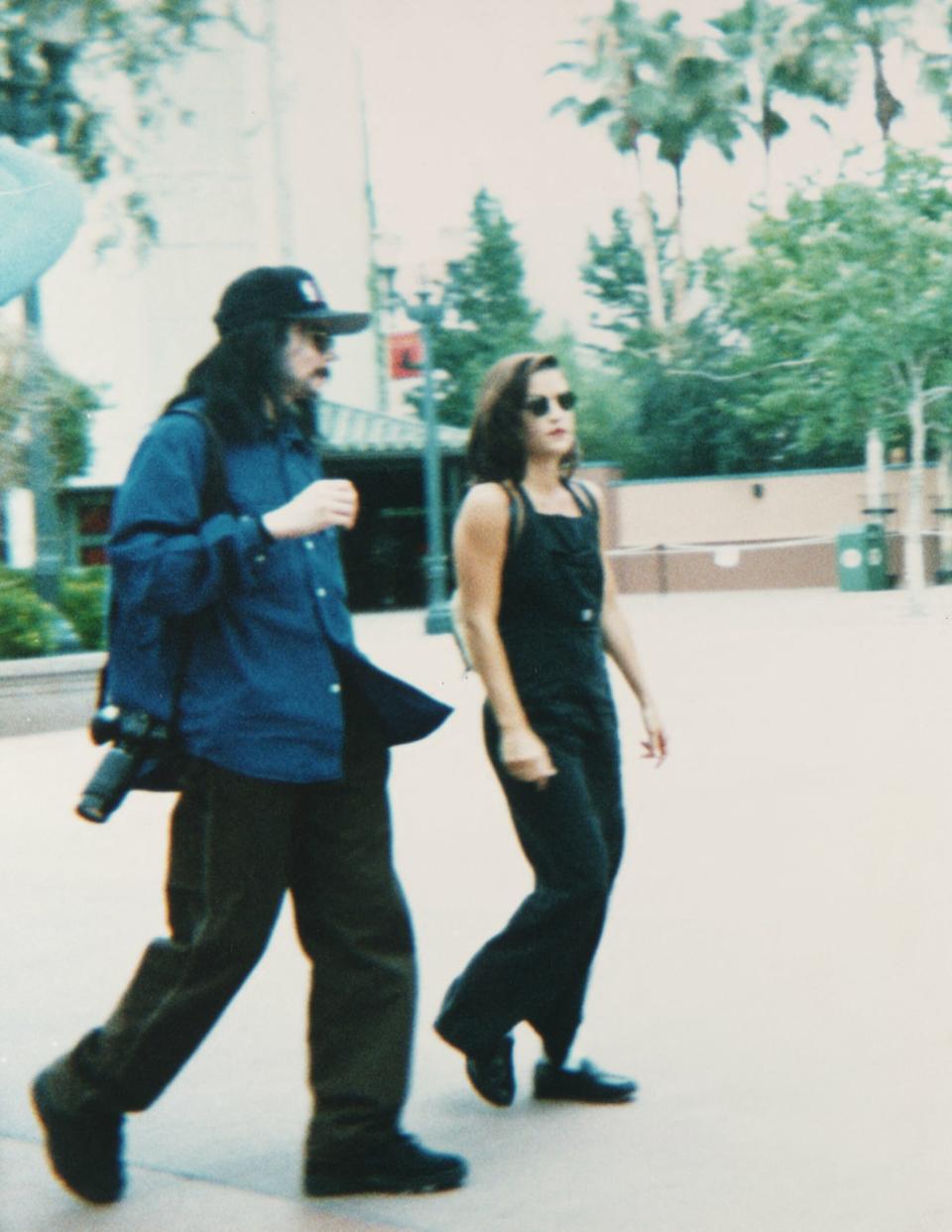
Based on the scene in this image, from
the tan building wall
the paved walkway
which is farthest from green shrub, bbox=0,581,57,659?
the tan building wall

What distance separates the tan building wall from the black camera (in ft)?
98.3

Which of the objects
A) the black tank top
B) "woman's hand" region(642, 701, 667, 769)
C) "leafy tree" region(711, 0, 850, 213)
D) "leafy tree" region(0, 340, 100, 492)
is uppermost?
"leafy tree" region(711, 0, 850, 213)

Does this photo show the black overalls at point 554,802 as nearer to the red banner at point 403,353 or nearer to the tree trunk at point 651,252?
the red banner at point 403,353

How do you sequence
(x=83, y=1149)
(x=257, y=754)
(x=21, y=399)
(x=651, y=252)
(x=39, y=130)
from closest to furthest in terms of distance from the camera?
(x=257, y=754), (x=83, y=1149), (x=21, y=399), (x=39, y=130), (x=651, y=252)

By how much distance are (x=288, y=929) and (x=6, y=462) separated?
10364mm

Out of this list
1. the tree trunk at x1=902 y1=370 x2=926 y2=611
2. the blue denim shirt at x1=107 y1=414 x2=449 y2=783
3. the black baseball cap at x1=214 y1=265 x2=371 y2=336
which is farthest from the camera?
the tree trunk at x1=902 y1=370 x2=926 y2=611

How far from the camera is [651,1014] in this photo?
192 inches

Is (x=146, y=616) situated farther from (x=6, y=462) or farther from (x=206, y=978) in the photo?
(x=6, y=462)

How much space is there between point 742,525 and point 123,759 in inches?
1315

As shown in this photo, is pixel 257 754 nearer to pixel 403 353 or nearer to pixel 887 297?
pixel 887 297

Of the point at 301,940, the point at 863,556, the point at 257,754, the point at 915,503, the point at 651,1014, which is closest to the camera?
the point at 257,754

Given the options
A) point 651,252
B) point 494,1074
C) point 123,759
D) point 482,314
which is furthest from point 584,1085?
point 482,314

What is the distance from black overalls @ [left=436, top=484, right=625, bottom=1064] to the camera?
13.1 ft

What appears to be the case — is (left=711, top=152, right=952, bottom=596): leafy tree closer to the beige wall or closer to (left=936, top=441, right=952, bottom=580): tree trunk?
(left=936, top=441, right=952, bottom=580): tree trunk
